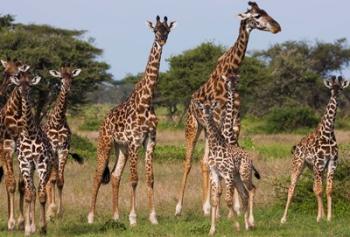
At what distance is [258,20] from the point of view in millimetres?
13656

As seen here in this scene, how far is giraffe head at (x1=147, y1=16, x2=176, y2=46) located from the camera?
513 inches

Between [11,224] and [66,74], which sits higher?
[66,74]

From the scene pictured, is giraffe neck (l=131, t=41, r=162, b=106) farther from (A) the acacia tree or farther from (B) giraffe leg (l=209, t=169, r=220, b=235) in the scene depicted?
(A) the acacia tree

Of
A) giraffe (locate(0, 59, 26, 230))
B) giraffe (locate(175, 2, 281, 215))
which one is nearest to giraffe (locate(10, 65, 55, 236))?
giraffe (locate(0, 59, 26, 230))

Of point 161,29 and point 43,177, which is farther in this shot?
point 161,29

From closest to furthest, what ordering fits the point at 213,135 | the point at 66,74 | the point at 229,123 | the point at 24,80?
the point at 24,80
the point at 213,135
the point at 229,123
the point at 66,74

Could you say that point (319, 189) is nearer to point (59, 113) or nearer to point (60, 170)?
point (60, 170)

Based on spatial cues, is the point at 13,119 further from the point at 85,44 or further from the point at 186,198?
the point at 85,44

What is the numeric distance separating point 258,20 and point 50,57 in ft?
61.0

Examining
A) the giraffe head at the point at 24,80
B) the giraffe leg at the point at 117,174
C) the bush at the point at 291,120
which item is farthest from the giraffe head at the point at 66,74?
the bush at the point at 291,120

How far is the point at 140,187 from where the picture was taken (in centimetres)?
1725

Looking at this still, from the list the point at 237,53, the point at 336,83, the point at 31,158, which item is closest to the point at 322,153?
the point at 336,83

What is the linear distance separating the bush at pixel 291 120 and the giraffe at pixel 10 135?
24.4 metres

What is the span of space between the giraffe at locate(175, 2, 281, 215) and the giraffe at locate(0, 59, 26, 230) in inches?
110
